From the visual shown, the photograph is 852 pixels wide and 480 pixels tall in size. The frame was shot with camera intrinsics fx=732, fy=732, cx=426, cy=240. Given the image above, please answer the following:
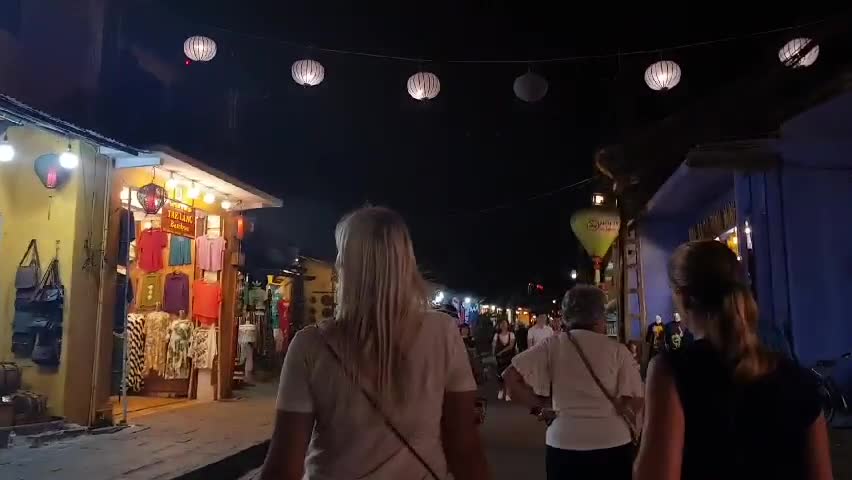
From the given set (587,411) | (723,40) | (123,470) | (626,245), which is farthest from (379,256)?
(626,245)

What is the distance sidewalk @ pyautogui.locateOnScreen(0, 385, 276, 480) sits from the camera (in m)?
7.41

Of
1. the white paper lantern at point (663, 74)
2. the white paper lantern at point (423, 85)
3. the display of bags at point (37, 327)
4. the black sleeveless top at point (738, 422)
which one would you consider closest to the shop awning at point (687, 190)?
the white paper lantern at point (663, 74)

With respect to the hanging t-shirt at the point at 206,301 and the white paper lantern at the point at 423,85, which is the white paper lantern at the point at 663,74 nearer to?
the white paper lantern at the point at 423,85

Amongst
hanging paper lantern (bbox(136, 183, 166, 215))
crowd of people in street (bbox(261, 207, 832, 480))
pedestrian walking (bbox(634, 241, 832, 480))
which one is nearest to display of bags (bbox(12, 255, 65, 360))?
hanging paper lantern (bbox(136, 183, 166, 215))

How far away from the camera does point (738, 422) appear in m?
1.96

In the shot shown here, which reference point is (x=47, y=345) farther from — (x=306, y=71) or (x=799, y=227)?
(x=799, y=227)

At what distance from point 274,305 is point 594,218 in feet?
29.3

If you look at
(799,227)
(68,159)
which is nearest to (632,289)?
(799,227)

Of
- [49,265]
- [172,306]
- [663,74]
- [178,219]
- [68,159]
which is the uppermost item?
[663,74]

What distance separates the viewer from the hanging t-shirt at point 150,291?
42.3 ft

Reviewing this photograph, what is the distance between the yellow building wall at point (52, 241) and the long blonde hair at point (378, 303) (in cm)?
860

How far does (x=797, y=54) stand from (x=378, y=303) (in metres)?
10.8

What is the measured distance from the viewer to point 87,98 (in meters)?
10.4

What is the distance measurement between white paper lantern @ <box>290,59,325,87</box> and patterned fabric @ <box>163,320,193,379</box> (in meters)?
A: 4.82
